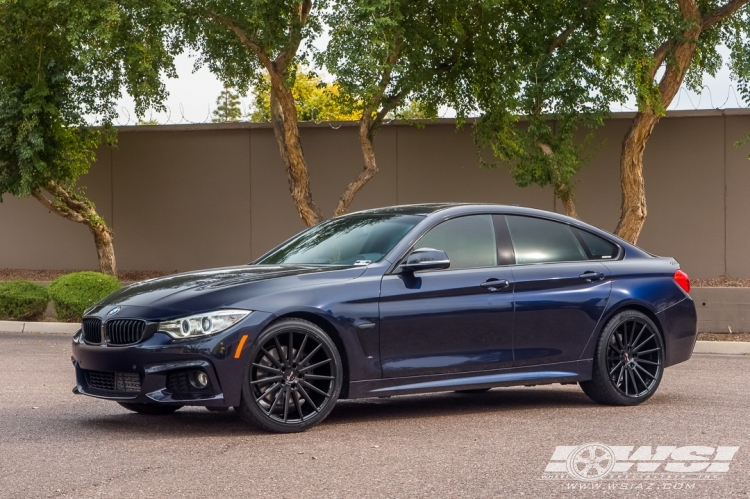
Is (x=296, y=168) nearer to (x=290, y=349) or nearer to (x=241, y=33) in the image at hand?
(x=241, y=33)

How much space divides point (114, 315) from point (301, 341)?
4.21 ft

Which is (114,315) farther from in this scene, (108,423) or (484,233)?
(484,233)

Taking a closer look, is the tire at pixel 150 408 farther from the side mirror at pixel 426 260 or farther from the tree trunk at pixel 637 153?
the tree trunk at pixel 637 153

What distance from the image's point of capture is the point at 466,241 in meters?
8.36

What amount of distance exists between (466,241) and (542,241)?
2.47 feet

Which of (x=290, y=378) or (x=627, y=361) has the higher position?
(x=290, y=378)

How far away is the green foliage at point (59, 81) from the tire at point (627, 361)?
35.2ft

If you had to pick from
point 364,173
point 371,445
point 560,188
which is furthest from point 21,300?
point 371,445

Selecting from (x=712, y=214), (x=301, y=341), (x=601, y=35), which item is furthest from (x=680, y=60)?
(x=301, y=341)

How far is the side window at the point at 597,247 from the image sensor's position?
29.7 ft

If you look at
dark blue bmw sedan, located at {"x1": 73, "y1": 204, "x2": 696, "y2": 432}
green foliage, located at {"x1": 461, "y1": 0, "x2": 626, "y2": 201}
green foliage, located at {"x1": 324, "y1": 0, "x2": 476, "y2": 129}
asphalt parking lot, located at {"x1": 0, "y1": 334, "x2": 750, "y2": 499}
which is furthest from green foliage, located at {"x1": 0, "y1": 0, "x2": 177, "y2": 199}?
dark blue bmw sedan, located at {"x1": 73, "y1": 204, "x2": 696, "y2": 432}

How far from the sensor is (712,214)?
20797mm

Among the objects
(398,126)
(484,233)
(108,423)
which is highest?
(398,126)

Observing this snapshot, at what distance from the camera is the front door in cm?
770
